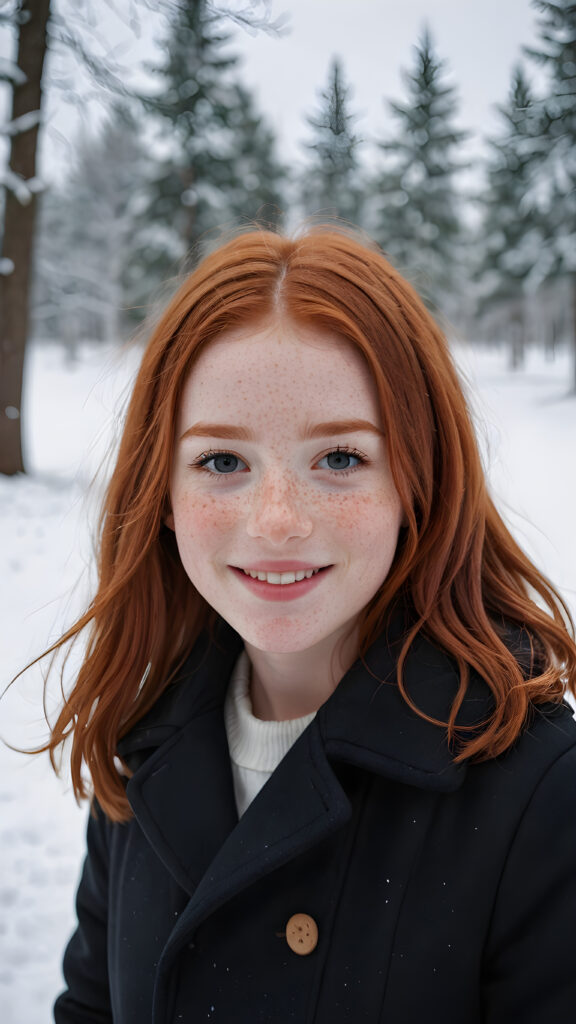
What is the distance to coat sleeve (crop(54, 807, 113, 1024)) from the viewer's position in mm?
1573

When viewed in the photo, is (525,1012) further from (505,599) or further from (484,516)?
(484,516)

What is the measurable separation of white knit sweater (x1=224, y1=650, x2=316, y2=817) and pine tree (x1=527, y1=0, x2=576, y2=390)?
7304 millimetres

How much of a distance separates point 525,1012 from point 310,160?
15.9 metres

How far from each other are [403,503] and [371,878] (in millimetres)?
608

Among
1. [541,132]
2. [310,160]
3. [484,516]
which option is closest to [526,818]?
[484,516]

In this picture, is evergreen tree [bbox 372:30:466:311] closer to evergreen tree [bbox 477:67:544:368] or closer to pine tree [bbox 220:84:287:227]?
evergreen tree [bbox 477:67:544:368]

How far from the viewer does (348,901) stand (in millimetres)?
1157

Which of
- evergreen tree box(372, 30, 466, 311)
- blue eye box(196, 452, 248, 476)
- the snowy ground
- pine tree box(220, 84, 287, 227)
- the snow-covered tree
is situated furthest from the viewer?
the snow-covered tree

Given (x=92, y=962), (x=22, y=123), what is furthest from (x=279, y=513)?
(x=22, y=123)

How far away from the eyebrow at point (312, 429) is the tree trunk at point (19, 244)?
777 centimetres

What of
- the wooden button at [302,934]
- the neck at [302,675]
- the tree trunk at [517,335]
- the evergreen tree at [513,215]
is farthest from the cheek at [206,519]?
the tree trunk at [517,335]

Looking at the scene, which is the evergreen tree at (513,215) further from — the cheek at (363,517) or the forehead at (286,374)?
the cheek at (363,517)

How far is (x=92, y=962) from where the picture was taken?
1.58 meters

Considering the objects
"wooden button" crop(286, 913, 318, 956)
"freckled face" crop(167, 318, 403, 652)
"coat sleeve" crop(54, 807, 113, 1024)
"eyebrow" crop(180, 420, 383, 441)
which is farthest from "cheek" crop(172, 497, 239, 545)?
"coat sleeve" crop(54, 807, 113, 1024)
